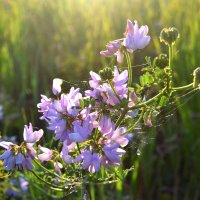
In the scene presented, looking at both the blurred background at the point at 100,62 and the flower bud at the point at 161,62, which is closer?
the flower bud at the point at 161,62

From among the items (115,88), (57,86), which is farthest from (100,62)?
(115,88)

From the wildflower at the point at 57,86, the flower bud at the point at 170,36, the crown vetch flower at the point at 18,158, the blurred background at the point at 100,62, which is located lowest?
the blurred background at the point at 100,62

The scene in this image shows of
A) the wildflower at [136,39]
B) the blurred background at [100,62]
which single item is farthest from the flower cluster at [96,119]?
the blurred background at [100,62]

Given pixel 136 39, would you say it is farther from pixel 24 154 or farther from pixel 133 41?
pixel 24 154

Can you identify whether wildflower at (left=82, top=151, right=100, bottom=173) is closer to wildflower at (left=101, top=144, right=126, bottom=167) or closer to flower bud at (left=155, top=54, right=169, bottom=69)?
wildflower at (left=101, top=144, right=126, bottom=167)

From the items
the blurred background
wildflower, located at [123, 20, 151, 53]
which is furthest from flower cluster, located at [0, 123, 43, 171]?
the blurred background

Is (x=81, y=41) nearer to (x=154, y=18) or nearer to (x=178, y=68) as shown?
(x=154, y=18)

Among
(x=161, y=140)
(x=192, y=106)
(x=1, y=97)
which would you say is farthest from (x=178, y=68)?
(x=1, y=97)

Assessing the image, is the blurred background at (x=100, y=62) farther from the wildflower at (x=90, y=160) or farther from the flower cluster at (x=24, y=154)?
the wildflower at (x=90, y=160)
